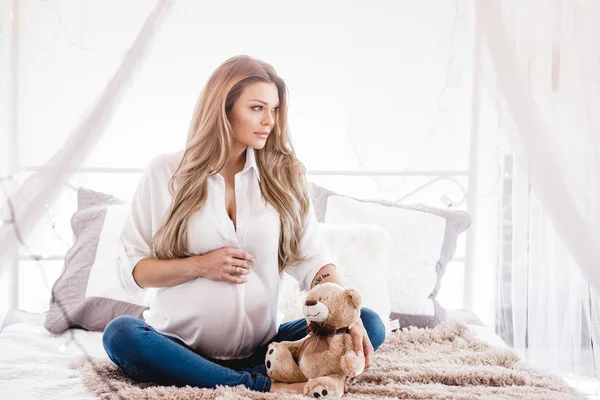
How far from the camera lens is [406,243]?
2766mm

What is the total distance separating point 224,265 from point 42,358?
0.63 meters

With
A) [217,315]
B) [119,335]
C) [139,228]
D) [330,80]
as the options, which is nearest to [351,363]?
[217,315]

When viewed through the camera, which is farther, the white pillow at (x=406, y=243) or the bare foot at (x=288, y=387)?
the white pillow at (x=406, y=243)

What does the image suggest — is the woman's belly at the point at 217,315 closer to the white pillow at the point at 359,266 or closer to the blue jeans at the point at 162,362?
the blue jeans at the point at 162,362

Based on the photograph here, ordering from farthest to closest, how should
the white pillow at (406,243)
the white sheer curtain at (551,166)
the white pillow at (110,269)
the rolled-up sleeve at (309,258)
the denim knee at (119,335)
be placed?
the white pillow at (406,243) < the white pillow at (110,269) < the white sheer curtain at (551,166) < the rolled-up sleeve at (309,258) < the denim knee at (119,335)

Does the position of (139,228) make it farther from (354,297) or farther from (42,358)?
(354,297)

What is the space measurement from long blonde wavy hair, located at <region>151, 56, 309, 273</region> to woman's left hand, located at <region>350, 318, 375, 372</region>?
30 centimetres

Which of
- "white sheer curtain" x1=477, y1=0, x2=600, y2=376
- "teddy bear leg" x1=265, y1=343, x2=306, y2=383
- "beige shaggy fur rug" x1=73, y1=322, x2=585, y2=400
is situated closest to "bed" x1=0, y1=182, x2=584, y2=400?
"beige shaggy fur rug" x1=73, y1=322, x2=585, y2=400

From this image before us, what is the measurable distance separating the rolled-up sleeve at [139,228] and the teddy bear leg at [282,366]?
434 mm

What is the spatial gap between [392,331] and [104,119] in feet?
3.85

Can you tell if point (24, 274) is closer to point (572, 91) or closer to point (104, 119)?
point (104, 119)

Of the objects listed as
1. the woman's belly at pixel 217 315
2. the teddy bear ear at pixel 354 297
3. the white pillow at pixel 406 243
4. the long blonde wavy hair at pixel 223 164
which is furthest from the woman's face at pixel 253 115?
the white pillow at pixel 406 243

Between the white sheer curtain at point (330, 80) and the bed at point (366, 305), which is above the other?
the white sheer curtain at point (330, 80)

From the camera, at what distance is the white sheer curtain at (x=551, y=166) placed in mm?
2432
